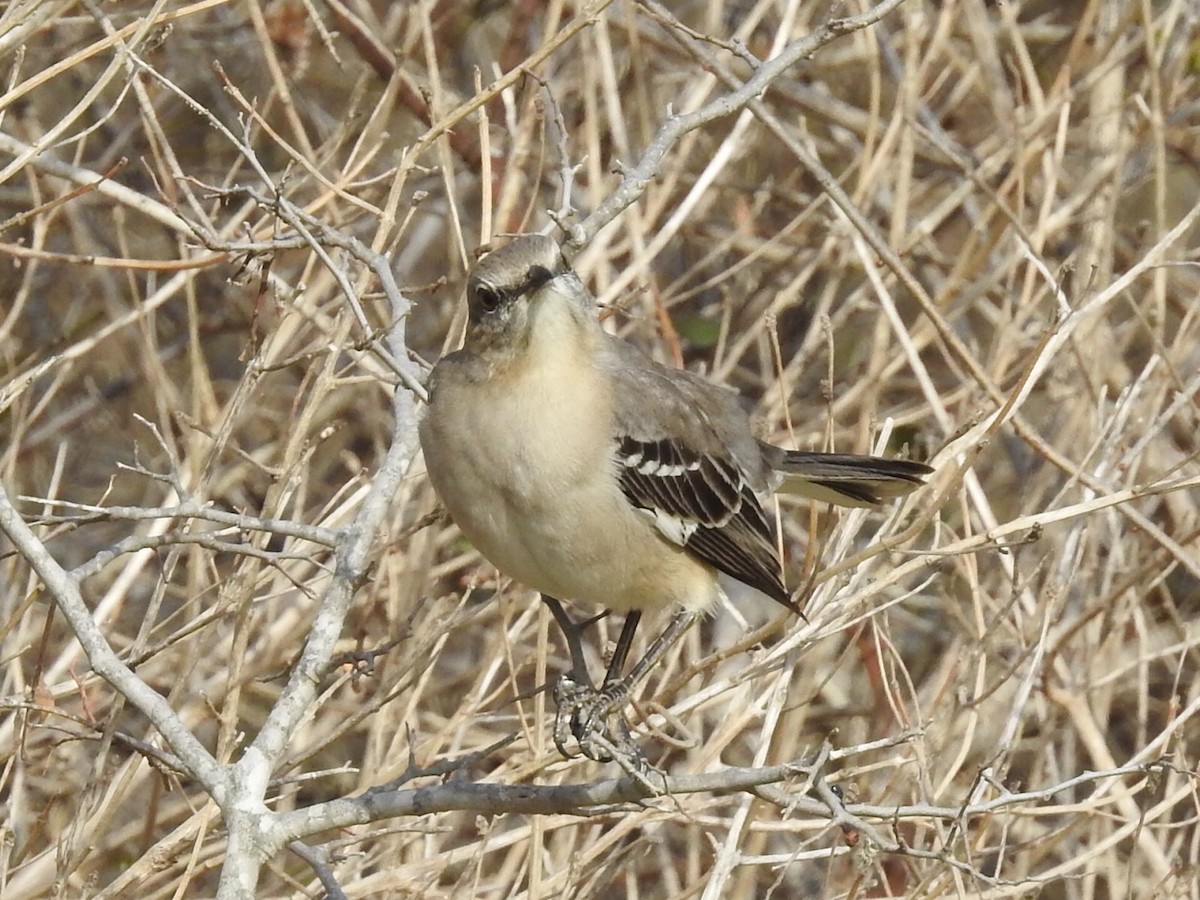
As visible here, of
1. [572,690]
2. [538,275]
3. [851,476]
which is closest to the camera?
[538,275]

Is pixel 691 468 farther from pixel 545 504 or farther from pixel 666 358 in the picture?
pixel 666 358

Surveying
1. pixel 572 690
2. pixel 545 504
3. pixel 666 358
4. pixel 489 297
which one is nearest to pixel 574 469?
pixel 545 504

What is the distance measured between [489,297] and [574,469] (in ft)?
1.53

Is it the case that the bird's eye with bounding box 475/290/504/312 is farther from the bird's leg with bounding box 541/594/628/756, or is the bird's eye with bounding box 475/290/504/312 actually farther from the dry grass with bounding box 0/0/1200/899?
the bird's leg with bounding box 541/594/628/756

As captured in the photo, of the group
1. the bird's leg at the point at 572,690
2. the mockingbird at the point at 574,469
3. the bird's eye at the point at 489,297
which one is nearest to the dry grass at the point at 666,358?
the bird's leg at the point at 572,690

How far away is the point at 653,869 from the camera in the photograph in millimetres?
5891

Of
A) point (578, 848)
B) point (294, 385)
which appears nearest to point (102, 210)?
point (294, 385)

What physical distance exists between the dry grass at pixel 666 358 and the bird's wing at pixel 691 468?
282 millimetres

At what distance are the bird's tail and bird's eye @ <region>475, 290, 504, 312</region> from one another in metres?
1.10

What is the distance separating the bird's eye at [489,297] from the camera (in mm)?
3781

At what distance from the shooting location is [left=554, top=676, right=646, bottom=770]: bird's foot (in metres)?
3.76

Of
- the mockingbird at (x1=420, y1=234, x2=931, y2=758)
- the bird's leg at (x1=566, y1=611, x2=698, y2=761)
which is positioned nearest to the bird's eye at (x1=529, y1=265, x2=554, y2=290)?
the mockingbird at (x1=420, y1=234, x2=931, y2=758)

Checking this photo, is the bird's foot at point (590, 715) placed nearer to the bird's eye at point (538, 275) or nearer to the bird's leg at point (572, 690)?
the bird's leg at point (572, 690)

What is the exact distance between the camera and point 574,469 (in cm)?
389
